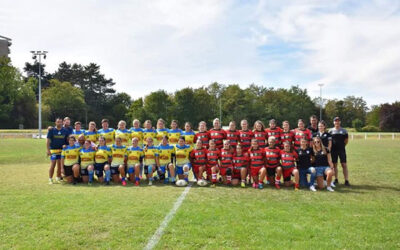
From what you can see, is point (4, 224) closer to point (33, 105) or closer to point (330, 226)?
point (330, 226)

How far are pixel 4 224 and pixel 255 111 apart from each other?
200ft

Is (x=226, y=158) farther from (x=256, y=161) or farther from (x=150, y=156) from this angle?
(x=150, y=156)

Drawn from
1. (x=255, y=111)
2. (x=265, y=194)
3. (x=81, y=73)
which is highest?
(x=81, y=73)

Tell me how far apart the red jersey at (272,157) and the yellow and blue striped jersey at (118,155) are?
388 cm

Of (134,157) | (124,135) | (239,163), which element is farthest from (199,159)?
(124,135)

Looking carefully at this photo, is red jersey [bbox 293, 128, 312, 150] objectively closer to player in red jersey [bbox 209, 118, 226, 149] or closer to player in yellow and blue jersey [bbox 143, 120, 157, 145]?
player in red jersey [bbox 209, 118, 226, 149]

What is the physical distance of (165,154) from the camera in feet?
28.3

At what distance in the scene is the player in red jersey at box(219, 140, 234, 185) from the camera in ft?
26.7

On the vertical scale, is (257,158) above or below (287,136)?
below

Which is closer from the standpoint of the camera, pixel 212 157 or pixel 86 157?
Answer: pixel 212 157

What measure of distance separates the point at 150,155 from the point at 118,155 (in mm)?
875

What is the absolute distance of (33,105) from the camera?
201ft

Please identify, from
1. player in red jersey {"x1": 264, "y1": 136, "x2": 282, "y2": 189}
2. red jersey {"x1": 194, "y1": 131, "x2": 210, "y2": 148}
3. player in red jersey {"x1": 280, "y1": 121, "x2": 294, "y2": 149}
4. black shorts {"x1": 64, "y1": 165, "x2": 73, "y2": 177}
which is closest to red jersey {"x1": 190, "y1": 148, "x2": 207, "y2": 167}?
red jersey {"x1": 194, "y1": 131, "x2": 210, "y2": 148}

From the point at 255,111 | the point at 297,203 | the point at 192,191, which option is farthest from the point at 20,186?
the point at 255,111
